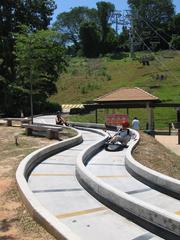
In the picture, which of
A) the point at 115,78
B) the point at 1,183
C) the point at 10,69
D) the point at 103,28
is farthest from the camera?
the point at 103,28

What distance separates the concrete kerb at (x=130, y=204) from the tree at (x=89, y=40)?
10904 cm

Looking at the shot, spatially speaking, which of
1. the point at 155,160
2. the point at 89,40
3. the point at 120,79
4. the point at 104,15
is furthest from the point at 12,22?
the point at 104,15

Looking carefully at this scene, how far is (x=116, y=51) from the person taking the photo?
124 m

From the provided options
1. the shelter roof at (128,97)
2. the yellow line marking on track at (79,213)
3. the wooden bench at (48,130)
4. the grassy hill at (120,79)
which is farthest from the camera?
the grassy hill at (120,79)

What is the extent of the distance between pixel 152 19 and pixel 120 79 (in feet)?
204

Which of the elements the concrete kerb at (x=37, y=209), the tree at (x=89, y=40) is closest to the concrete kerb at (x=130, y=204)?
the concrete kerb at (x=37, y=209)

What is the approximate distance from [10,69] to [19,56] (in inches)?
860

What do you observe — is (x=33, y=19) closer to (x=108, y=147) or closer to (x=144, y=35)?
(x=108, y=147)

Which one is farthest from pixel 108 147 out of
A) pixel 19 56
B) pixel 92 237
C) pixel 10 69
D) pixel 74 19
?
pixel 74 19

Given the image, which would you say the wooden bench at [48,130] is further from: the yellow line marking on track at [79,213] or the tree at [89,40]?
the tree at [89,40]

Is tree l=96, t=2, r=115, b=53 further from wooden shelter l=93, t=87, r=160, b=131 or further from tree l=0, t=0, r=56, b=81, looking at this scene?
wooden shelter l=93, t=87, r=160, b=131

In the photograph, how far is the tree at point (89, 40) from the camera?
120 meters

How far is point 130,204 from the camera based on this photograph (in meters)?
9.13

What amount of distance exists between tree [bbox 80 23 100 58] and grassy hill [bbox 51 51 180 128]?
18.3 meters
